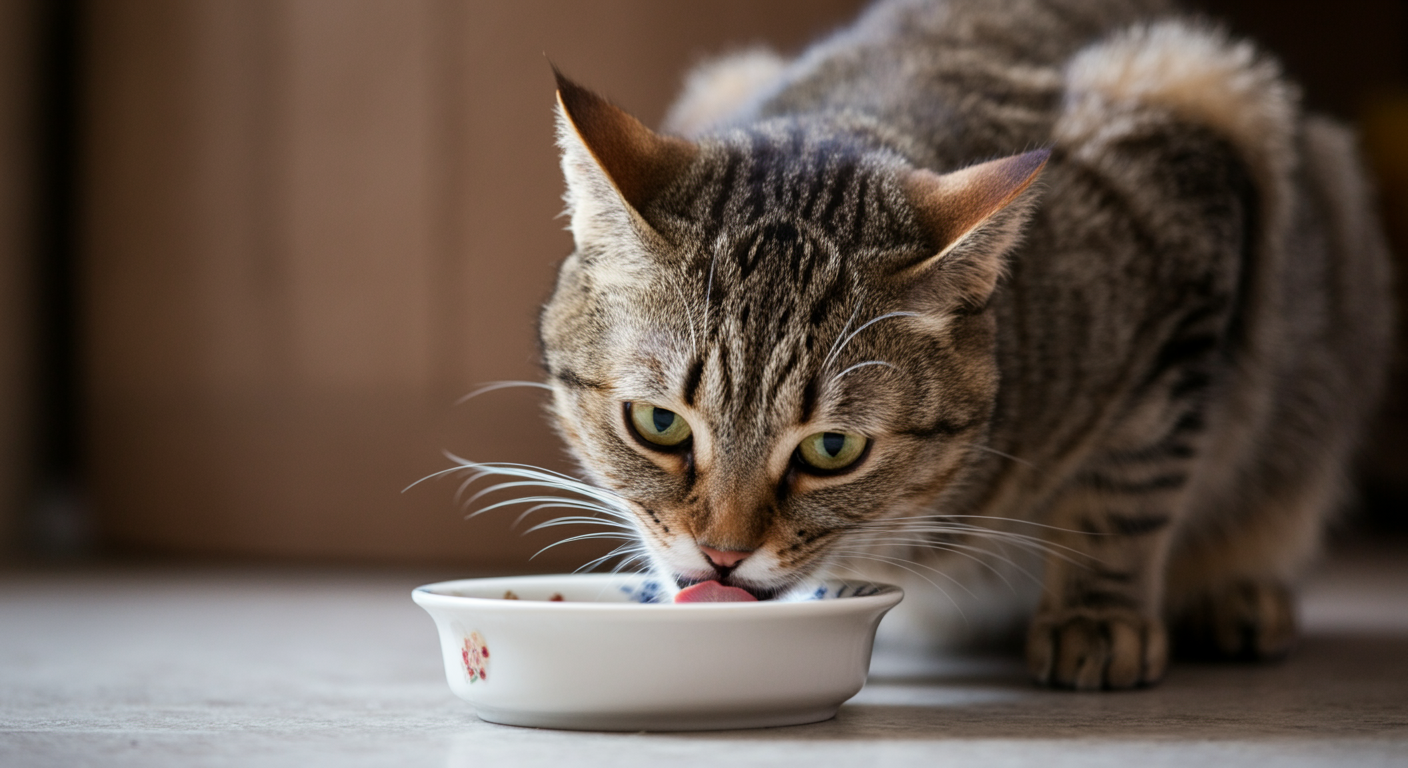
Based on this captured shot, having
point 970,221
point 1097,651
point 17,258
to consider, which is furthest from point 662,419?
point 17,258

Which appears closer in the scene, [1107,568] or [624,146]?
[624,146]

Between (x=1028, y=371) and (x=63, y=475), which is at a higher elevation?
(x=1028, y=371)

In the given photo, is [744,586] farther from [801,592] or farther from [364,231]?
[364,231]

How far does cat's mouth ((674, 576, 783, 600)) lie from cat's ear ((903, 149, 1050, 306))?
1.14ft

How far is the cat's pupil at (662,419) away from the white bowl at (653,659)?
222mm

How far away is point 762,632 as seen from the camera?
1084mm

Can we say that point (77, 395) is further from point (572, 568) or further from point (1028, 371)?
point (1028, 371)

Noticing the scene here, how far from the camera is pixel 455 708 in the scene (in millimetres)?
1290

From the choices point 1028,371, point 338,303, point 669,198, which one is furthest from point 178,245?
point 1028,371

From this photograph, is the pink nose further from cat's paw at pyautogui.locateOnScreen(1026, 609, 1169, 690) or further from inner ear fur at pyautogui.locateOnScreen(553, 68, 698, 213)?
cat's paw at pyautogui.locateOnScreen(1026, 609, 1169, 690)

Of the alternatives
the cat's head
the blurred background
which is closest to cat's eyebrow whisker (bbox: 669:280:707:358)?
the cat's head

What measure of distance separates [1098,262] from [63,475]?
9.20 ft

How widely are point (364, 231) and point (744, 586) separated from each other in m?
1.84

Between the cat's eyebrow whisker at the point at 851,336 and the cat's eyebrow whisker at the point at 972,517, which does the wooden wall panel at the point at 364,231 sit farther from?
the cat's eyebrow whisker at the point at 851,336
